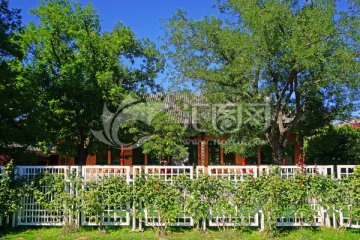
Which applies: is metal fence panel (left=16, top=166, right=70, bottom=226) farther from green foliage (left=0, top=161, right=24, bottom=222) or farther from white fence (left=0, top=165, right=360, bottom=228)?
green foliage (left=0, top=161, right=24, bottom=222)

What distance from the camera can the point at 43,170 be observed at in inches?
305

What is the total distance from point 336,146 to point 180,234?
12437 millimetres

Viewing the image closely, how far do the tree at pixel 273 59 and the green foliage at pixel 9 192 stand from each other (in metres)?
6.49

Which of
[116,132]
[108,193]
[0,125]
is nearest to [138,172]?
[108,193]

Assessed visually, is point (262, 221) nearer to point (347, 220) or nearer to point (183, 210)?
point (183, 210)

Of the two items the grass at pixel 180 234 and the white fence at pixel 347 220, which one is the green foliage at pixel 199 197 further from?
the grass at pixel 180 234

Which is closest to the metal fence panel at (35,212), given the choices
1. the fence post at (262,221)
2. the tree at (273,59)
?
the fence post at (262,221)

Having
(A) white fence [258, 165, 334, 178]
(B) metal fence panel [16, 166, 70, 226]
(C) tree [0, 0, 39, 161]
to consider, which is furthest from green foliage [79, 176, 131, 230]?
(C) tree [0, 0, 39, 161]

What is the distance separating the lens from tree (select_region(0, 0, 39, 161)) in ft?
31.4

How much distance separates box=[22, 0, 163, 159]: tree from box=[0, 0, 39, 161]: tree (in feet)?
8.09

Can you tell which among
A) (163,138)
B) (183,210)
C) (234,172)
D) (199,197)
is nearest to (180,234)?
(183,210)

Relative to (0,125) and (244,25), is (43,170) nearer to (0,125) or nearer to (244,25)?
(0,125)

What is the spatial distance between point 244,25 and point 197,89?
271 centimetres

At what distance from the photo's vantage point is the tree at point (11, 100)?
31.4 feet
